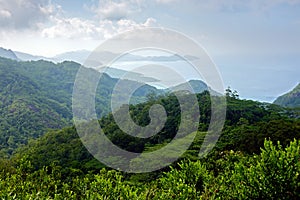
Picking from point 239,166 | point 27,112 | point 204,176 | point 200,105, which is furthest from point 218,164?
point 27,112

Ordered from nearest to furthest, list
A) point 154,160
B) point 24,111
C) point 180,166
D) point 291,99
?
point 180,166
point 154,160
point 24,111
point 291,99

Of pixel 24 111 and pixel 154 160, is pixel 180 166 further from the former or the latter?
pixel 24 111

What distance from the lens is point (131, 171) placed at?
4812 cm

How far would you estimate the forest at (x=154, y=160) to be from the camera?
14.0 meters

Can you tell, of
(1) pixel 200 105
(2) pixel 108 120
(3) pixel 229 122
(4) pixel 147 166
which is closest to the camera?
(4) pixel 147 166

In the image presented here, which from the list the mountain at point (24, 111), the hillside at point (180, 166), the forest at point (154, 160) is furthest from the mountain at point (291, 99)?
the mountain at point (24, 111)

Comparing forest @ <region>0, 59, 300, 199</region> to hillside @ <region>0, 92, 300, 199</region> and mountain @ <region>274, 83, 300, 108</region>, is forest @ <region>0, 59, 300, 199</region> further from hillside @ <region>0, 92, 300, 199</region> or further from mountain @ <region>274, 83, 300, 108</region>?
mountain @ <region>274, 83, 300, 108</region>

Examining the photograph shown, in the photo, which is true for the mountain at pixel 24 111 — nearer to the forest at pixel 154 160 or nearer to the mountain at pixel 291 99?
the forest at pixel 154 160

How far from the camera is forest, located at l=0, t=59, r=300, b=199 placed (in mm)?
13969

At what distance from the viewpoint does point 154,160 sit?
48.6 meters

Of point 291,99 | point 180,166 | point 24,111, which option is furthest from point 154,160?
point 291,99

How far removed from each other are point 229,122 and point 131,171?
23.7 meters

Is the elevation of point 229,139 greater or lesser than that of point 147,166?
greater

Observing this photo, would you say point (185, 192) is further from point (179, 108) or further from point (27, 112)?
point (27, 112)
